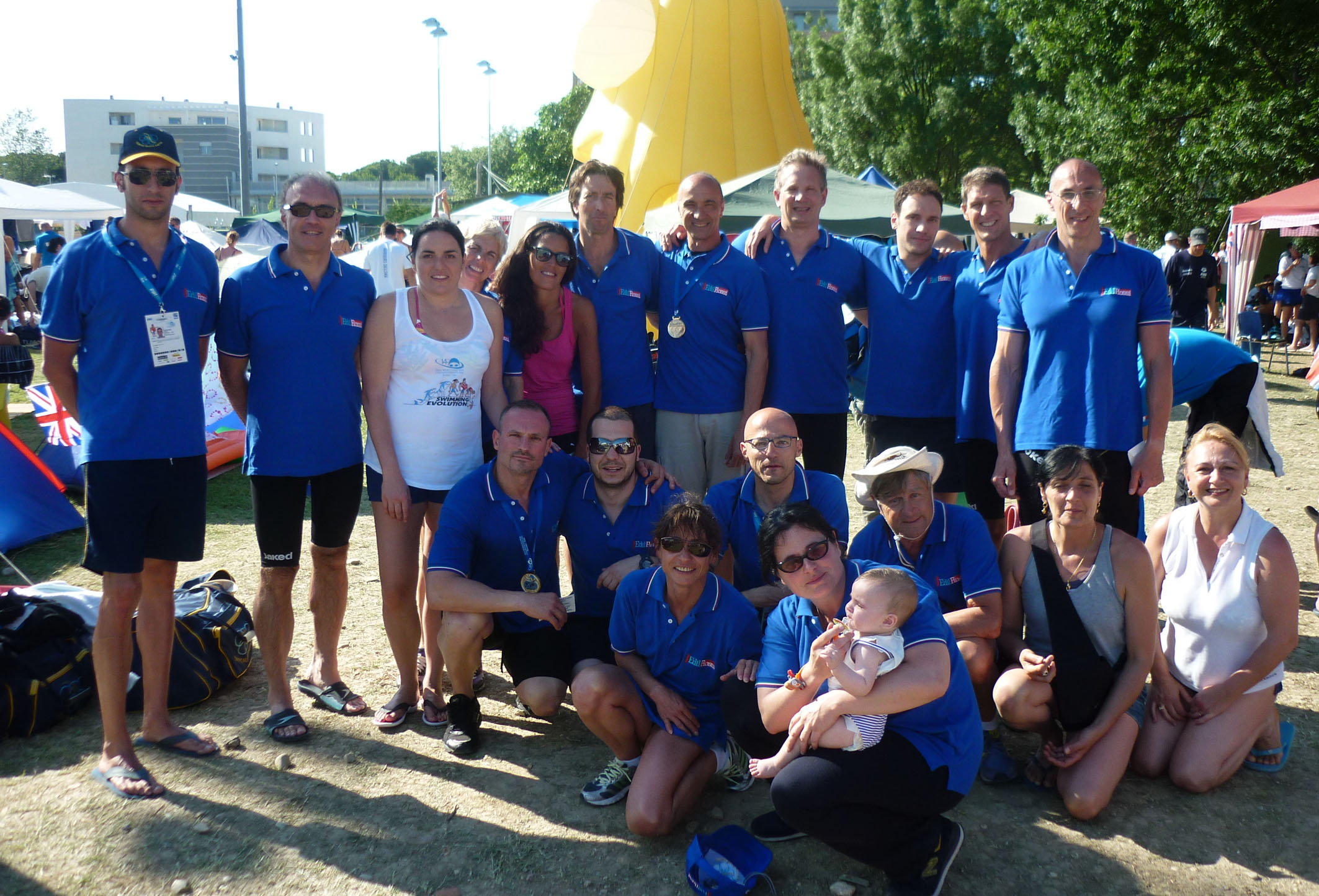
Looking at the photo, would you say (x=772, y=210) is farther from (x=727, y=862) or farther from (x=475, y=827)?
(x=727, y=862)

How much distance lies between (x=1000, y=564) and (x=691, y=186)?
215 cm

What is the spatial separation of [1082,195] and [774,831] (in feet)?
8.94

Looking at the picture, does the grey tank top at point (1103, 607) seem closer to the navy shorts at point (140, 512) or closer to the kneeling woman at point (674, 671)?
the kneeling woman at point (674, 671)

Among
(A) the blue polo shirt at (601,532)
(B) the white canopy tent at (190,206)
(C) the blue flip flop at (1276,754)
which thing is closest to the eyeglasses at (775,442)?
(A) the blue polo shirt at (601,532)

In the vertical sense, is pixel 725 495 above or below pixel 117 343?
below

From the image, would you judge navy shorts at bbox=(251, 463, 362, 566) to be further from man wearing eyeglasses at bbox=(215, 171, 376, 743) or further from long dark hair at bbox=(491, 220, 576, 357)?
long dark hair at bbox=(491, 220, 576, 357)

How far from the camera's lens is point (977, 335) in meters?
4.29

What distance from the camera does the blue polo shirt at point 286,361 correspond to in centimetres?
372

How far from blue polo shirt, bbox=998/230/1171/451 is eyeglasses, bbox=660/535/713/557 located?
162cm

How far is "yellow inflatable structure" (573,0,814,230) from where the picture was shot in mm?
15148

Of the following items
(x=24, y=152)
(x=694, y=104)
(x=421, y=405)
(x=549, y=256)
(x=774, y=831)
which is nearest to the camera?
(x=774, y=831)

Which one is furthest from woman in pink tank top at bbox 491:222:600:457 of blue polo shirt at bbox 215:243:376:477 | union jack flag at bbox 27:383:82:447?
union jack flag at bbox 27:383:82:447

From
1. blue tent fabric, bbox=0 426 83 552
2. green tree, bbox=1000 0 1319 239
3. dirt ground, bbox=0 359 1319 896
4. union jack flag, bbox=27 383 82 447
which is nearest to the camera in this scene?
dirt ground, bbox=0 359 1319 896

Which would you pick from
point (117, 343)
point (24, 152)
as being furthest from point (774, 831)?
point (24, 152)
